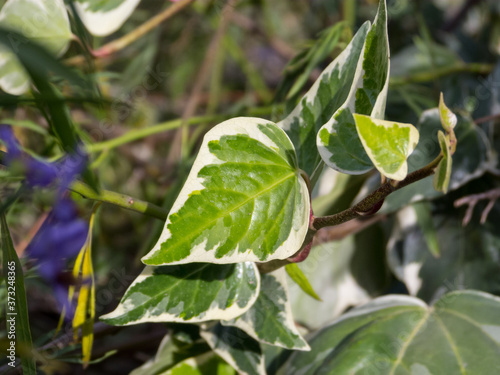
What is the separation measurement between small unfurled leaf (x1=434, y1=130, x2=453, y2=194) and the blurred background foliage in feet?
0.42

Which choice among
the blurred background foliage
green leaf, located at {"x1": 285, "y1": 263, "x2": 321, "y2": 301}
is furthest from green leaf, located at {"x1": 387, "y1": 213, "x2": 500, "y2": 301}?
green leaf, located at {"x1": 285, "y1": 263, "x2": 321, "y2": 301}

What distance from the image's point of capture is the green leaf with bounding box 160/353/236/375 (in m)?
0.30

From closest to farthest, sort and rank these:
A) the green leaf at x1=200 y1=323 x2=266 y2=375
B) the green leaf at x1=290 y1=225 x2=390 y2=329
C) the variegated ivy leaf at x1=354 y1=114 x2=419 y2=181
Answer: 1. the variegated ivy leaf at x1=354 y1=114 x2=419 y2=181
2. the green leaf at x1=200 y1=323 x2=266 y2=375
3. the green leaf at x1=290 y1=225 x2=390 y2=329

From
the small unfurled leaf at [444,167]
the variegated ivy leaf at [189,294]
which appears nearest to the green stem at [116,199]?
the variegated ivy leaf at [189,294]

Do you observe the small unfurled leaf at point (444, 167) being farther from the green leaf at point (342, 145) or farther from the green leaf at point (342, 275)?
the green leaf at point (342, 275)

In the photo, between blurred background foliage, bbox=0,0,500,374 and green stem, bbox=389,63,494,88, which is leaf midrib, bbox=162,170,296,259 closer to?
blurred background foliage, bbox=0,0,500,374

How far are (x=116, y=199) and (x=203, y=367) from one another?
15cm

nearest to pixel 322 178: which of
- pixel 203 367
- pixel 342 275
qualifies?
pixel 342 275

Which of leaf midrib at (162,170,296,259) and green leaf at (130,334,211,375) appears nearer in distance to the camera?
leaf midrib at (162,170,296,259)

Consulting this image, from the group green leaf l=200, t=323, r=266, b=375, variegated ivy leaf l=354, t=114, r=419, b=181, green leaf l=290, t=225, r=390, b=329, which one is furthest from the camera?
green leaf l=290, t=225, r=390, b=329

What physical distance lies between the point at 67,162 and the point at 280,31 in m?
0.65

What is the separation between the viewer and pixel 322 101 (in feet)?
0.83

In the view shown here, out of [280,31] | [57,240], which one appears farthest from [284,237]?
[280,31]

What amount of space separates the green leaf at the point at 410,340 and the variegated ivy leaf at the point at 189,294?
8 centimetres
